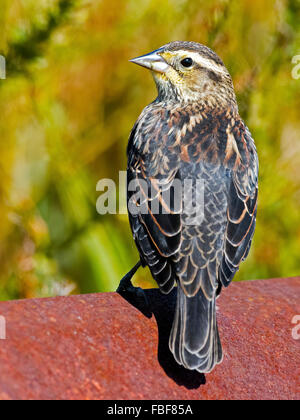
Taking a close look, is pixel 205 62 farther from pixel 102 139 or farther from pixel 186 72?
pixel 102 139

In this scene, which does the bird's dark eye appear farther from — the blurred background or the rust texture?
the rust texture

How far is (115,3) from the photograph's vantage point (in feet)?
15.6

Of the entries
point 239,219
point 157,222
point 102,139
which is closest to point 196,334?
point 157,222

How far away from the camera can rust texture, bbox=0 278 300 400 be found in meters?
1.84

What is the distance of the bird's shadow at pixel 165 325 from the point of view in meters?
2.15

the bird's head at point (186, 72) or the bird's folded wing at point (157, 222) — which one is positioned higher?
the bird's head at point (186, 72)

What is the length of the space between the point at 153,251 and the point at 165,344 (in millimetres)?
441

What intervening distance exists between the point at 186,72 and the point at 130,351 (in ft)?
5.40

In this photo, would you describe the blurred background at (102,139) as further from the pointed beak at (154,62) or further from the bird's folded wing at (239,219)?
the bird's folded wing at (239,219)

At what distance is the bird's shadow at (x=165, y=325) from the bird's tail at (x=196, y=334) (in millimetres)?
27

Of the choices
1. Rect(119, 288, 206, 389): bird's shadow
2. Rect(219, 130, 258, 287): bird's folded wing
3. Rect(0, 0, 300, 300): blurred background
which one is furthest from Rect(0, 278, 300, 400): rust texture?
Rect(0, 0, 300, 300): blurred background

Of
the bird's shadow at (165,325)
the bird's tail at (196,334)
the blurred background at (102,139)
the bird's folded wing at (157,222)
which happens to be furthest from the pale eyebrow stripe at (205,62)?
the bird's tail at (196,334)

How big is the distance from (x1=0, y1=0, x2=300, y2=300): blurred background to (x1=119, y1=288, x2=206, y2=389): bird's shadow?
44.7 inches

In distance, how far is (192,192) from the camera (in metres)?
2.71
